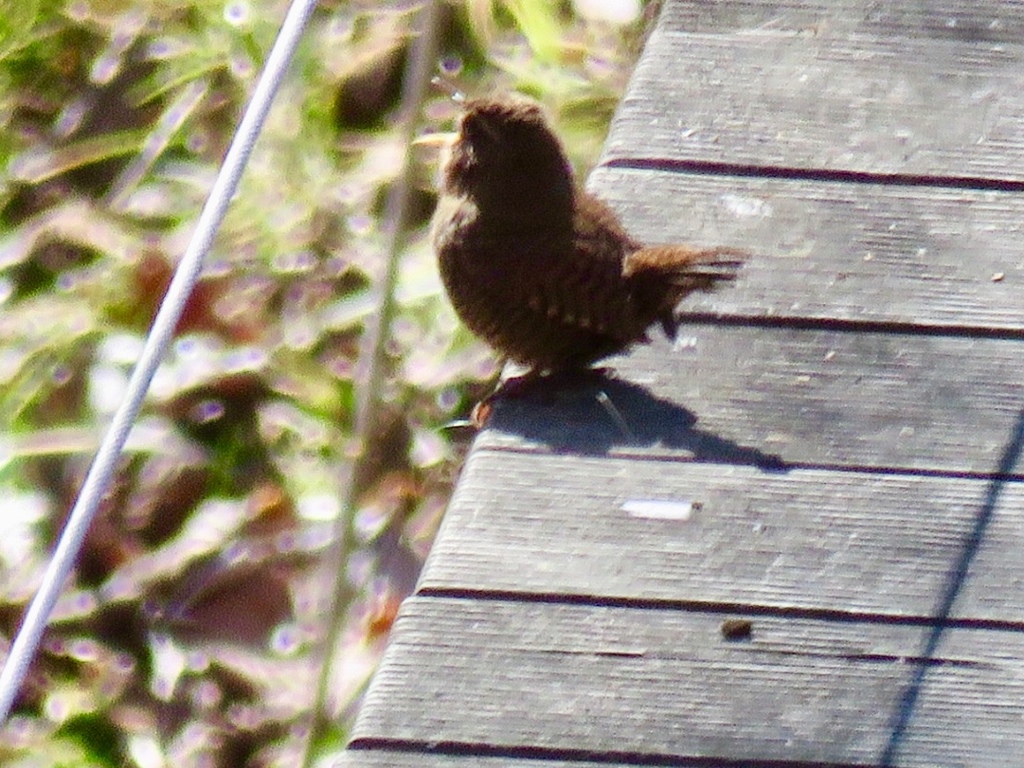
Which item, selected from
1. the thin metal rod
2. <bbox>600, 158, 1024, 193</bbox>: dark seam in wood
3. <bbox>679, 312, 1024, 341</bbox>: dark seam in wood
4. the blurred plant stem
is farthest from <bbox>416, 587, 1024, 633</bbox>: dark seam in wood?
<bbox>600, 158, 1024, 193</bbox>: dark seam in wood

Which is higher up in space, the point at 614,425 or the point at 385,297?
the point at 385,297

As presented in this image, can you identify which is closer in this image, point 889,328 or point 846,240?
point 889,328

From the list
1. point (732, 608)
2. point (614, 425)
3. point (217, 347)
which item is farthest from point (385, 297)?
point (217, 347)

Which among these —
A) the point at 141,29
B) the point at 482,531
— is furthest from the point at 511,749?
the point at 141,29

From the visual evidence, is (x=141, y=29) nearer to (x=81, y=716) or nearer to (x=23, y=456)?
(x=23, y=456)

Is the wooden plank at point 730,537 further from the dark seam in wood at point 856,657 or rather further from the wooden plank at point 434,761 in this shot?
the wooden plank at point 434,761

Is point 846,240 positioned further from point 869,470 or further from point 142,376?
point 142,376

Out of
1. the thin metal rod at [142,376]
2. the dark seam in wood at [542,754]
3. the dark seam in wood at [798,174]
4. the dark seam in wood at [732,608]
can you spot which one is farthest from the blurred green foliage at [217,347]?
the thin metal rod at [142,376]

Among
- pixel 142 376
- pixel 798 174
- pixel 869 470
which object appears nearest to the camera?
pixel 142 376
